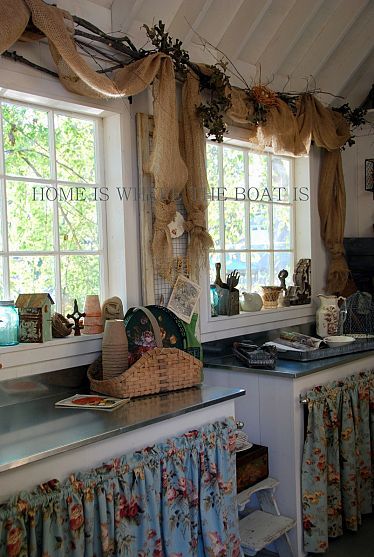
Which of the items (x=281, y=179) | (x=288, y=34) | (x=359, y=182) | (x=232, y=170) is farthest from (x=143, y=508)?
(x=359, y=182)

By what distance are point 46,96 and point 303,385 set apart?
1.76 metres

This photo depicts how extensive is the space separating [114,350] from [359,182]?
2.70m

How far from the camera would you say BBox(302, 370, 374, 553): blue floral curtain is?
2.81 meters

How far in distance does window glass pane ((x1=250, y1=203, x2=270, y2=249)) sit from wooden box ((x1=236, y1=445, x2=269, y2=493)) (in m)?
1.41

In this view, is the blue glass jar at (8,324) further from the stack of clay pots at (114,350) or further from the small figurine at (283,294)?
the small figurine at (283,294)

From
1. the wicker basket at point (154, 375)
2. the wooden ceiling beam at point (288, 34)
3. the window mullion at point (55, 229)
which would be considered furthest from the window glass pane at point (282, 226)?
the window mullion at point (55, 229)

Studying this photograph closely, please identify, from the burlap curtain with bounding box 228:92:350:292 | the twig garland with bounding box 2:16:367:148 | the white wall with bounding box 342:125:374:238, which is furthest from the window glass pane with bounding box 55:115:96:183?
the white wall with bounding box 342:125:374:238

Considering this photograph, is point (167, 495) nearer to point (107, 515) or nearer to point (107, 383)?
point (107, 515)

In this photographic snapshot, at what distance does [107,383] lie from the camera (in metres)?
2.40

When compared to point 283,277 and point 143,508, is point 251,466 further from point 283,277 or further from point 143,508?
point 283,277

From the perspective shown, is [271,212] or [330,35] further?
[271,212]

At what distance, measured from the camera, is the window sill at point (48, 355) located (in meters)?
2.32

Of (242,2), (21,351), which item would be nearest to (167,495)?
(21,351)

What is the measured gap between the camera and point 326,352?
3160 millimetres
